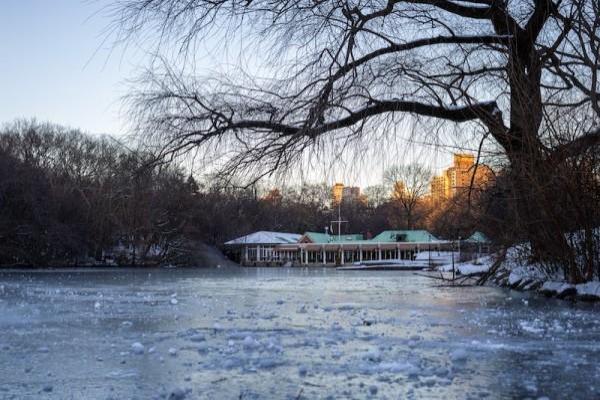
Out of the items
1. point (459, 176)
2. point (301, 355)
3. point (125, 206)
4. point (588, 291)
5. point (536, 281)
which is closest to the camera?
point (301, 355)

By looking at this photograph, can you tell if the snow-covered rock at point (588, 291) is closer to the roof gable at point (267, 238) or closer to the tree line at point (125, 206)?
the tree line at point (125, 206)

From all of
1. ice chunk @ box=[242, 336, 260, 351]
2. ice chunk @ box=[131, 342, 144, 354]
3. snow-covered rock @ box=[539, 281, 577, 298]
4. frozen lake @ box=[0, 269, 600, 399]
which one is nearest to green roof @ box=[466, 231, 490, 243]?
snow-covered rock @ box=[539, 281, 577, 298]

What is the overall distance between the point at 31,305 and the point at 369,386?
8854 mm

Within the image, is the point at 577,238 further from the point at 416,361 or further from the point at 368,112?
the point at 416,361

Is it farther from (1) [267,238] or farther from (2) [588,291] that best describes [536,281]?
(1) [267,238]

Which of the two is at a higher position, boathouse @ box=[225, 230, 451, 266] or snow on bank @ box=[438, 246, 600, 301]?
boathouse @ box=[225, 230, 451, 266]

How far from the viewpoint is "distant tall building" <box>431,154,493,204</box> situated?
894cm

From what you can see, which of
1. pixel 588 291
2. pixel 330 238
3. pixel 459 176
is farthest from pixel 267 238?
pixel 459 176

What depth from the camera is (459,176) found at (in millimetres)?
10438

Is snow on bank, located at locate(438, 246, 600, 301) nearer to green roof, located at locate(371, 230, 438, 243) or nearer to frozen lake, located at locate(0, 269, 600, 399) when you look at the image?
frozen lake, located at locate(0, 269, 600, 399)

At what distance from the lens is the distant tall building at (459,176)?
8942mm

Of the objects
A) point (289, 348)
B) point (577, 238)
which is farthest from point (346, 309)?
point (289, 348)

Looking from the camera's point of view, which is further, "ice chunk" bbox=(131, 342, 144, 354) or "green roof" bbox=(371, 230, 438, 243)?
"green roof" bbox=(371, 230, 438, 243)

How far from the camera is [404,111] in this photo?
8094mm
